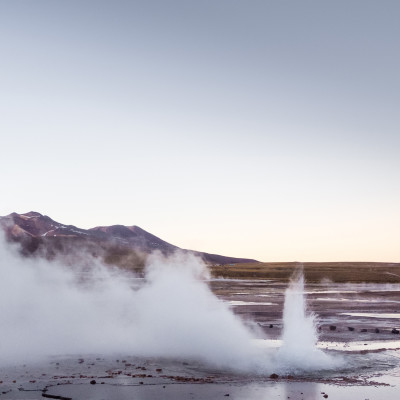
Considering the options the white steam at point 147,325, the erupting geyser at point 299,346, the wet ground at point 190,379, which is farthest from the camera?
the white steam at point 147,325

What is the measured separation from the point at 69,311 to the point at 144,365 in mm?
12621

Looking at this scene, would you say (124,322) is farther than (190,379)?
Yes

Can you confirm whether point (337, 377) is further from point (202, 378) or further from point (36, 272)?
point (36, 272)

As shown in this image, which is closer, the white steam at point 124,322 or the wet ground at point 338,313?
the white steam at point 124,322

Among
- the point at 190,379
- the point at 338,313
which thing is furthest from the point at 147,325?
the point at 338,313

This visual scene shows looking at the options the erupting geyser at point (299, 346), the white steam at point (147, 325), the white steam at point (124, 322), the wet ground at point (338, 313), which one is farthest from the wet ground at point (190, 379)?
the wet ground at point (338, 313)

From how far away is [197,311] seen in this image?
32219 mm

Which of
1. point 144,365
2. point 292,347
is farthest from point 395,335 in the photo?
point 144,365

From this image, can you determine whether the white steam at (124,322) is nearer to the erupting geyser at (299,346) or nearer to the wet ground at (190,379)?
the wet ground at (190,379)

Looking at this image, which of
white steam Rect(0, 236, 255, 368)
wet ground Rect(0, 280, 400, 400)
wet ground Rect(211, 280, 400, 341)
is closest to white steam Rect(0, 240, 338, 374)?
white steam Rect(0, 236, 255, 368)

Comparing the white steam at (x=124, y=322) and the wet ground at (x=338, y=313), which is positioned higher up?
the white steam at (x=124, y=322)

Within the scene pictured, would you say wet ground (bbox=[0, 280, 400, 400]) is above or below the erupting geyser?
below

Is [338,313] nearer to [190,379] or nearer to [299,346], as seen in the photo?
[299,346]

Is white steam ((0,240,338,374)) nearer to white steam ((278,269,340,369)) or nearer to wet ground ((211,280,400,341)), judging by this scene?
white steam ((278,269,340,369))
